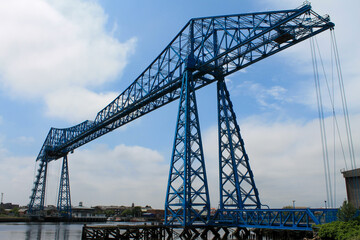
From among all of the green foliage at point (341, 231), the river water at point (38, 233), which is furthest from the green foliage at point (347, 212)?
the river water at point (38, 233)

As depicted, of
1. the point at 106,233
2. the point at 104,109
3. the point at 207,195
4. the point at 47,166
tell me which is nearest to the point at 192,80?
the point at 207,195

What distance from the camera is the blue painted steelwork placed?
794 inches

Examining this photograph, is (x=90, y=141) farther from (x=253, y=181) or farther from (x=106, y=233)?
(x=253, y=181)

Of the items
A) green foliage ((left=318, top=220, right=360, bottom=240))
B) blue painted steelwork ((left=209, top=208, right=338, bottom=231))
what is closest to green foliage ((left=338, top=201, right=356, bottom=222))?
green foliage ((left=318, top=220, right=360, bottom=240))

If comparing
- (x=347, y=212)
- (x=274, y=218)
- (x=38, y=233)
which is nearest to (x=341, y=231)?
(x=347, y=212)

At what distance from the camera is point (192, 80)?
31.8m

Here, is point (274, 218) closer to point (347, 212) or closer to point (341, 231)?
point (347, 212)

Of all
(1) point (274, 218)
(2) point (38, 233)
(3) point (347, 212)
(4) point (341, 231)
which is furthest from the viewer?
(2) point (38, 233)

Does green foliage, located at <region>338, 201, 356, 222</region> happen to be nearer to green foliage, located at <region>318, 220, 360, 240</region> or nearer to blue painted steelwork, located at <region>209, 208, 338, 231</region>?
green foliage, located at <region>318, 220, 360, 240</region>

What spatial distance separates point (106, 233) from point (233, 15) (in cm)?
2359

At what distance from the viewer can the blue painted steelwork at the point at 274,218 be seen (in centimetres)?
2016

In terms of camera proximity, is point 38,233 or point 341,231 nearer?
point 341,231

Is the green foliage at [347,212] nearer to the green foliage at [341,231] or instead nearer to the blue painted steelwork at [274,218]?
the green foliage at [341,231]

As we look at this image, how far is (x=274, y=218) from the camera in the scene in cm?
2295
